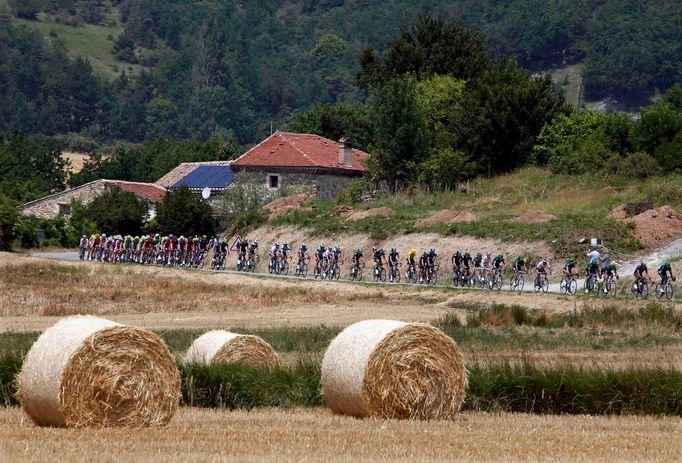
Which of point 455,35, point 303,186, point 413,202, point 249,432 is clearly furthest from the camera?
point 455,35

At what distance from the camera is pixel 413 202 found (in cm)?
7956

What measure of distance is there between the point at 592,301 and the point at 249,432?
85.7 ft

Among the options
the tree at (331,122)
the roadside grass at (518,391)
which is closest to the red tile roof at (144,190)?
the tree at (331,122)

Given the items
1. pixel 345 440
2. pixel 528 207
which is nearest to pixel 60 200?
pixel 528 207

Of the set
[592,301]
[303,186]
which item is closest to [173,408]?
[592,301]

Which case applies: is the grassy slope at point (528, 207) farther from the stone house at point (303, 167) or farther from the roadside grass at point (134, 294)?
the stone house at point (303, 167)

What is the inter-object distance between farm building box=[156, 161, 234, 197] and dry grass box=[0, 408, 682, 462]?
8882 centimetres

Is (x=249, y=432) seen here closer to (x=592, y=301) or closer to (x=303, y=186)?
(x=592, y=301)

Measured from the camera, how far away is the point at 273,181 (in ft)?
342

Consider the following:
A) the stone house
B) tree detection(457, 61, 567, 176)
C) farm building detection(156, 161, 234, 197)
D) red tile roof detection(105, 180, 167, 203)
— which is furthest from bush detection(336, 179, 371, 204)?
red tile roof detection(105, 180, 167, 203)

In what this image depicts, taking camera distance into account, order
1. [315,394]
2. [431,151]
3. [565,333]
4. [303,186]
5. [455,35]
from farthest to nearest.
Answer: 1. [455,35]
2. [303,186]
3. [431,151]
4. [565,333]
5. [315,394]

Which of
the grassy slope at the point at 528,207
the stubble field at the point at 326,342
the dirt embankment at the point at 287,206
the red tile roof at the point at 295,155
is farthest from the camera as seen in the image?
the red tile roof at the point at 295,155

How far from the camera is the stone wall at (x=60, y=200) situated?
119375 millimetres

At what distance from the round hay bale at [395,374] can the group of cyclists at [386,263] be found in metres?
26.0
